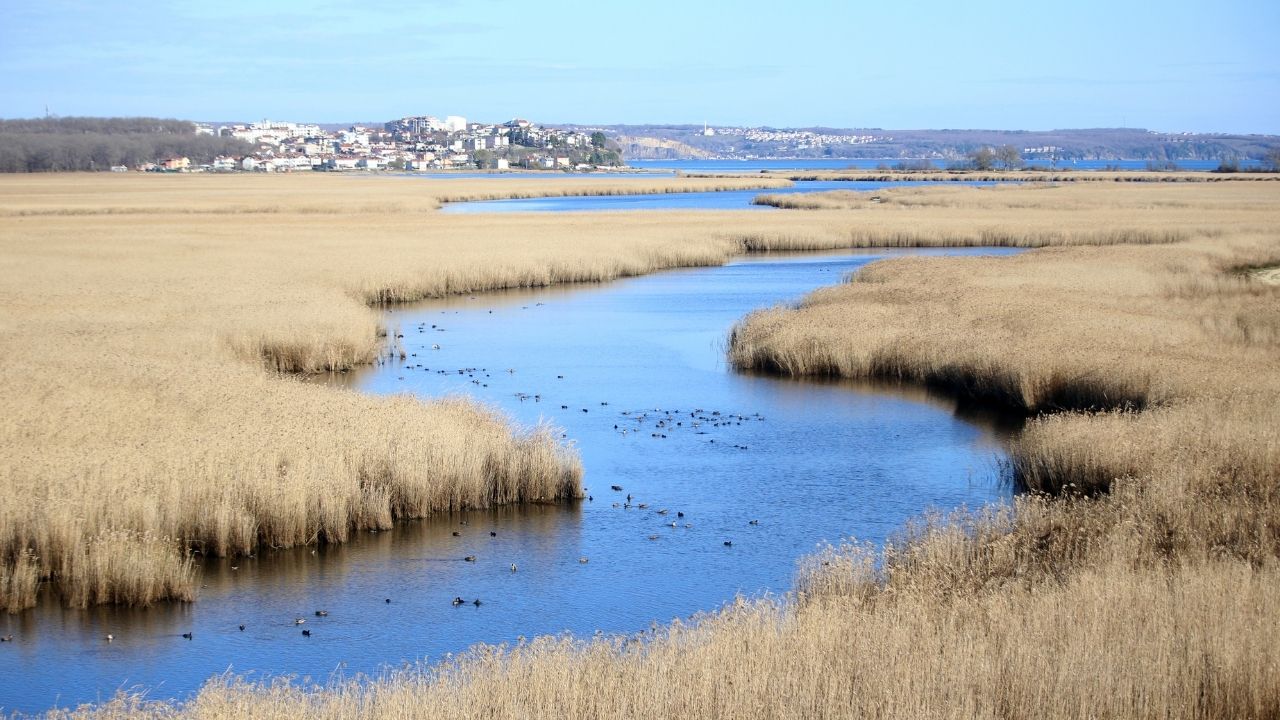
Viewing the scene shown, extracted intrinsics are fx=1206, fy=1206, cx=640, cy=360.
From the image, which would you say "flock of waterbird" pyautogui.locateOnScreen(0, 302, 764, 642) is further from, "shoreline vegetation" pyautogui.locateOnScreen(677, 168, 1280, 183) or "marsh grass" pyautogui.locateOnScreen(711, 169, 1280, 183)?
"shoreline vegetation" pyautogui.locateOnScreen(677, 168, 1280, 183)

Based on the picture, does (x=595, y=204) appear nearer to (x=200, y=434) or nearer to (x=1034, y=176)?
(x=1034, y=176)

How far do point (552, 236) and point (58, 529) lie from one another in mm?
40917

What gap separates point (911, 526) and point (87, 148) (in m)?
169

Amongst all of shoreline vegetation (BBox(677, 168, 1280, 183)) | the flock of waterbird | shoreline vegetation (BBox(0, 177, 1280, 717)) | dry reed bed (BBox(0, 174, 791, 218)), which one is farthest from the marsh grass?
the flock of waterbird

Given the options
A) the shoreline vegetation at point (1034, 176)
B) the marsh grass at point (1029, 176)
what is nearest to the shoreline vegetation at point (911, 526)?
the marsh grass at point (1029, 176)

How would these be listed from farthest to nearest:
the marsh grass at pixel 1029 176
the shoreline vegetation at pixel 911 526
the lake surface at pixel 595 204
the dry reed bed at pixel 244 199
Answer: the marsh grass at pixel 1029 176 < the lake surface at pixel 595 204 < the dry reed bed at pixel 244 199 < the shoreline vegetation at pixel 911 526

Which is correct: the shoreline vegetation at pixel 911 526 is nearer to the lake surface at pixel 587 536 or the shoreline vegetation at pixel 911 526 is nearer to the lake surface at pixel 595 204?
the lake surface at pixel 587 536

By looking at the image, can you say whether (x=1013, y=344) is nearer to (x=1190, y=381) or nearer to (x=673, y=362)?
(x=1190, y=381)

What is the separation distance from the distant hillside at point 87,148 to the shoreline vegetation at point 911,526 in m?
124

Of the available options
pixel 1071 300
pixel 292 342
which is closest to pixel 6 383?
pixel 292 342

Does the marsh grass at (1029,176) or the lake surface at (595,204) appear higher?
the marsh grass at (1029,176)

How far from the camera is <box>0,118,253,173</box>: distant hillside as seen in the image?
15098 cm

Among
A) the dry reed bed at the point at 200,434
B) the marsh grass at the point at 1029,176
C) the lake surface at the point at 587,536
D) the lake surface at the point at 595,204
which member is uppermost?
the marsh grass at the point at 1029,176

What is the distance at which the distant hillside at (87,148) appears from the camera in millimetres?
150975
